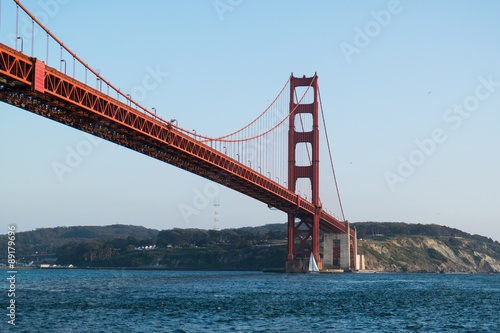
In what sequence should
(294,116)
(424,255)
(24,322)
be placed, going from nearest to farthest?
(24,322), (294,116), (424,255)

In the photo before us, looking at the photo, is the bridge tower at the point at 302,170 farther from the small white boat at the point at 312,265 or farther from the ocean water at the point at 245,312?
the ocean water at the point at 245,312

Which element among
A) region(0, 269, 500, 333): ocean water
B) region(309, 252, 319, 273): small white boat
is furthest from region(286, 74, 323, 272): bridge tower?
region(0, 269, 500, 333): ocean water

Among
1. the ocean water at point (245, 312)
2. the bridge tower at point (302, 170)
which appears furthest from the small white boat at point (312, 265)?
the ocean water at point (245, 312)

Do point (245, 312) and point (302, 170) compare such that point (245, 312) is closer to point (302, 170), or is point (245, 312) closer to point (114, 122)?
point (114, 122)

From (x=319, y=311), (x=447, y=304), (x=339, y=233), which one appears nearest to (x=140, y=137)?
(x=319, y=311)

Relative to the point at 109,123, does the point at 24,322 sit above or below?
below

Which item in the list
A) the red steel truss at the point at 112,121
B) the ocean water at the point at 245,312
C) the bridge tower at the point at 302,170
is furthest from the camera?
the bridge tower at the point at 302,170

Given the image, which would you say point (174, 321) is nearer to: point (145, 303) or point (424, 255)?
point (145, 303)
